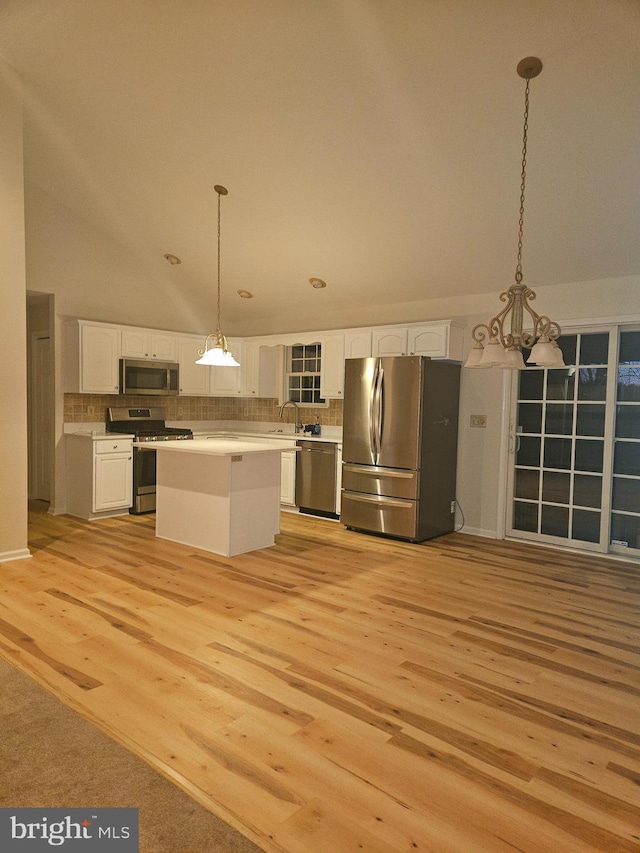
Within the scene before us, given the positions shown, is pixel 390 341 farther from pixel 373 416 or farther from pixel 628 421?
pixel 628 421

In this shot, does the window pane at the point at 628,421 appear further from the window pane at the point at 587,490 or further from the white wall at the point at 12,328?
the white wall at the point at 12,328

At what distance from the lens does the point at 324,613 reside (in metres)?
3.73

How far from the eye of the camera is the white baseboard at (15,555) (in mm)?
4699

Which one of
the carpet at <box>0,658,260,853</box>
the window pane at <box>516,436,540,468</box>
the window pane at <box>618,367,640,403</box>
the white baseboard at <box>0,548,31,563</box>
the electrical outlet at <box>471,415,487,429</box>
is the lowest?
the carpet at <box>0,658,260,853</box>

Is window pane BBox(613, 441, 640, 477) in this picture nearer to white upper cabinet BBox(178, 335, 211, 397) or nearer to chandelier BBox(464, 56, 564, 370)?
chandelier BBox(464, 56, 564, 370)

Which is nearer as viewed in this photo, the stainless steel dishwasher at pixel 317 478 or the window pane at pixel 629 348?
the window pane at pixel 629 348

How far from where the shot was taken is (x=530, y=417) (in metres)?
5.66

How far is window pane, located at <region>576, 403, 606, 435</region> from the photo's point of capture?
17.1 feet

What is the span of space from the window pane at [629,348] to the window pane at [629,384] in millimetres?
72

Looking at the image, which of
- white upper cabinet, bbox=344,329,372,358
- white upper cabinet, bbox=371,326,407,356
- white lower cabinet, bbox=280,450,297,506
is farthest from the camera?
white lower cabinet, bbox=280,450,297,506

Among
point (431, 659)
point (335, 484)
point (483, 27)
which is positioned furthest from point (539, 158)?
point (335, 484)

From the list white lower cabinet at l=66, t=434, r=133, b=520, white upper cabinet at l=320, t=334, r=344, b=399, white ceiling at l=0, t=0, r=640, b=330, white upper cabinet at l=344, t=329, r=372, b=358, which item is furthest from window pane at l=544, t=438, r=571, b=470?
white lower cabinet at l=66, t=434, r=133, b=520

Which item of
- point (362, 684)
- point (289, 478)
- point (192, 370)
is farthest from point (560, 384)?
point (192, 370)

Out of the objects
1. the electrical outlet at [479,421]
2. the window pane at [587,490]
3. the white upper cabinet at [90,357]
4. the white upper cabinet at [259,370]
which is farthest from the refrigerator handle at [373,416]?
the white upper cabinet at [90,357]
